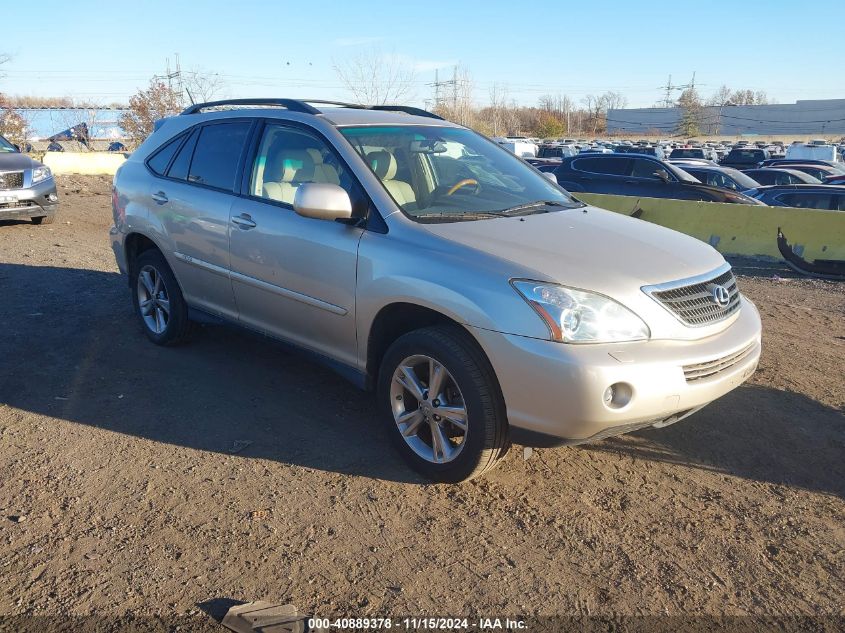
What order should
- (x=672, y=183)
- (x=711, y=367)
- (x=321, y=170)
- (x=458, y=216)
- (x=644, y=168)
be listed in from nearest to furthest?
1. (x=711, y=367)
2. (x=458, y=216)
3. (x=321, y=170)
4. (x=672, y=183)
5. (x=644, y=168)

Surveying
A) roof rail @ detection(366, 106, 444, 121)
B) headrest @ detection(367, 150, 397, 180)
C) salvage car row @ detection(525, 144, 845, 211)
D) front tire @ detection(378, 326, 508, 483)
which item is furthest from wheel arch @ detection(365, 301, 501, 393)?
salvage car row @ detection(525, 144, 845, 211)

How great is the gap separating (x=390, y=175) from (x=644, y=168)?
434 inches

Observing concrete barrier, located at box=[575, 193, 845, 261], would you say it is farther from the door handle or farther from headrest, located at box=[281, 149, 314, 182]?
the door handle

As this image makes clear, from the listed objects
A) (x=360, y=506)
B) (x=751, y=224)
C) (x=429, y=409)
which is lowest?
(x=360, y=506)

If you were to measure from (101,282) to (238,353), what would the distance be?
123 inches

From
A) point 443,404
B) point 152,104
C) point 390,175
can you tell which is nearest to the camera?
point 443,404

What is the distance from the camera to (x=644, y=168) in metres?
14.1

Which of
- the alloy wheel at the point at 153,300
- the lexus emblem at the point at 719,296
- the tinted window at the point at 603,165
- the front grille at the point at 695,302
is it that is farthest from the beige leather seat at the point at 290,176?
the tinted window at the point at 603,165

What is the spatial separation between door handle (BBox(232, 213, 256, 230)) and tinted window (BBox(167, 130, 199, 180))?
0.88m

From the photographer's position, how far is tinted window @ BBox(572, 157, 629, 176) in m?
14.3

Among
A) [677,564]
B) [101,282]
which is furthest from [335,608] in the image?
[101,282]

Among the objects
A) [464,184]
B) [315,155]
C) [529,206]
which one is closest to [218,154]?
[315,155]

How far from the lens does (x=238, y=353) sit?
18.6 feet

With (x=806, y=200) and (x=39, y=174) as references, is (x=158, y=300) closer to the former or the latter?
(x=39, y=174)
